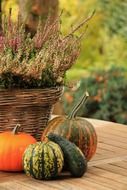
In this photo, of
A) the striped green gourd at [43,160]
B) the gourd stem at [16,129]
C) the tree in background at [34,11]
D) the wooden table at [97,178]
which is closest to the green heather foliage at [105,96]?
the tree in background at [34,11]

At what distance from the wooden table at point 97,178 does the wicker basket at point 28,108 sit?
21cm

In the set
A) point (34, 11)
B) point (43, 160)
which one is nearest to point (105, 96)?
point (34, 11)

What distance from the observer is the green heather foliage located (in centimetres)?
520

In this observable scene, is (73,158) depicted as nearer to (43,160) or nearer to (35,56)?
(43,160)

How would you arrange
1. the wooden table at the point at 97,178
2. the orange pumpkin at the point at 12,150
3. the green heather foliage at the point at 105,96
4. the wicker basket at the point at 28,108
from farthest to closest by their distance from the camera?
the green heather foliage at the point at 105,96, the wicker basket at the point at 28,108, the orange pumpkin at the point at 12,150, the wooden table at the point at 97,178

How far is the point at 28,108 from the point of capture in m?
2.06

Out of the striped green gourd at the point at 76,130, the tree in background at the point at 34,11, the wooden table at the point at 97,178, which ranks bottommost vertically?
the wooden table at the point at 97,178

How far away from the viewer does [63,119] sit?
79.0 inches

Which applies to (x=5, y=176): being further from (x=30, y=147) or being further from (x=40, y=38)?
(x=40, y=38)

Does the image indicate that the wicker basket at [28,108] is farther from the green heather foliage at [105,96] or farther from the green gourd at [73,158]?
the green heather foliage at [105,96]

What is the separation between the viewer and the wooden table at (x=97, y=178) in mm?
1768

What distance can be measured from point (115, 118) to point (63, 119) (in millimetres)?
3233

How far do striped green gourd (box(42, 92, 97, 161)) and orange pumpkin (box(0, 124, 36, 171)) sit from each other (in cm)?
12

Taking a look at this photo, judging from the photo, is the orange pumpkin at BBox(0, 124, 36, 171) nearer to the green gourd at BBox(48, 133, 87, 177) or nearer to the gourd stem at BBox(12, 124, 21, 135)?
the gourd stem at BBox(12, 124, 21, 135)
